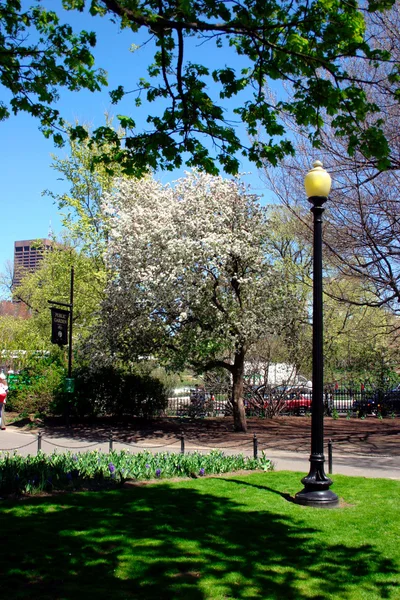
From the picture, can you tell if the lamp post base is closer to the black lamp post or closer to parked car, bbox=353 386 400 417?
the black lamp post

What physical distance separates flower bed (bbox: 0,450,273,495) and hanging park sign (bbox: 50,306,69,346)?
9.25 m

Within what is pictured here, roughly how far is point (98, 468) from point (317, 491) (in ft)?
12.1

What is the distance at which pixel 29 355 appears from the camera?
78.6ft

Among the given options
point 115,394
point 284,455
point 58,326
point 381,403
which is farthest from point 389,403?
point 58,326

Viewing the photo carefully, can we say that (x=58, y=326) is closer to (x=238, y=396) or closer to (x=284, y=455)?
(x=238, y=396)

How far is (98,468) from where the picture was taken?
9430 mm

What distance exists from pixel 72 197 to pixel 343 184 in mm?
15676

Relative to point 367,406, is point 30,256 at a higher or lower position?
higher

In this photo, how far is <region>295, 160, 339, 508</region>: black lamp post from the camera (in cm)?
801

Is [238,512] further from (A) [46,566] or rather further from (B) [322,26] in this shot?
(B) [322,26]

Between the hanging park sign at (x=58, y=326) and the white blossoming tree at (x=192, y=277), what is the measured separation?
5.69 ft

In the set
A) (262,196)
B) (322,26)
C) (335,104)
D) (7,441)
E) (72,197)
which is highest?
(72,197)

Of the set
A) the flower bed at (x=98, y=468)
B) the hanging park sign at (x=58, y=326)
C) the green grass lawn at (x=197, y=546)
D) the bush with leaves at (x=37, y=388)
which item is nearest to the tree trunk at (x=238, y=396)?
the hanging park sign at (x=58, y=326)

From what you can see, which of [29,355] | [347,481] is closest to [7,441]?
[29,355]
